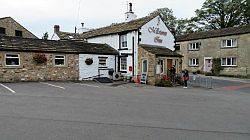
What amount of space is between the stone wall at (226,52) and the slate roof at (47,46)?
634 inches

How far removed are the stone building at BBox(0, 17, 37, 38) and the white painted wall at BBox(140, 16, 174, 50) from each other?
24.2 metres

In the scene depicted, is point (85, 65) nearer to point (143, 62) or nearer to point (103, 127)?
point (143, 62)

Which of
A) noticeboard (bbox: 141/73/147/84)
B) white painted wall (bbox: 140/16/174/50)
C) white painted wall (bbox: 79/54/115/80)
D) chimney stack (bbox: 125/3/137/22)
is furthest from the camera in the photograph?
chimney stack (bbox: 125/3/137/22)

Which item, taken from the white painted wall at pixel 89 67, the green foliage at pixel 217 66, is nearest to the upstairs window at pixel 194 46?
the green foliage at pixel 217 66

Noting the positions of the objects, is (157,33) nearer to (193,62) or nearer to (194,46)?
(194,46)

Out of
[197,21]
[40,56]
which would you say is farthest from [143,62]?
[197,21]

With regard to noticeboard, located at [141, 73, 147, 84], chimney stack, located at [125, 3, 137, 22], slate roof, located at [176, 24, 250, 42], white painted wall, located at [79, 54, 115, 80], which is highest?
chimney stack, located at [125, 3, 137, 22]

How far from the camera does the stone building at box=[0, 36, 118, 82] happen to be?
21125 millimetres

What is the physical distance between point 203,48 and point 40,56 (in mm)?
24254

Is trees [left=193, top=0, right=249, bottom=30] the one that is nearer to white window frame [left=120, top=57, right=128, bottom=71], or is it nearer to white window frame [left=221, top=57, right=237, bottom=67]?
white window frame [left=221, top=57, right=237, bottom=67]

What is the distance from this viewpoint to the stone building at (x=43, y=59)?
21.1 meters

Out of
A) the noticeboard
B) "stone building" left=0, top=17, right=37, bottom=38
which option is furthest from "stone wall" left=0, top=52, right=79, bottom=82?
"stone building" left=0, top=17, right=37, bottom=38

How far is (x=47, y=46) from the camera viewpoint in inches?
923

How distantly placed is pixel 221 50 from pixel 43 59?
78.7 feet
